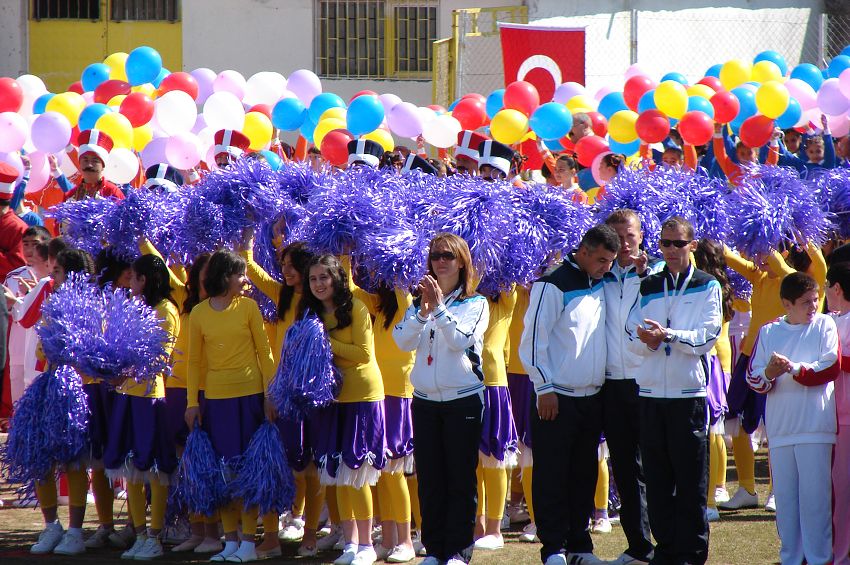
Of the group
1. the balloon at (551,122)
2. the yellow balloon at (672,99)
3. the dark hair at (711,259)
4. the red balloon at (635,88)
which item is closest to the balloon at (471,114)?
the balloon at (551,122)

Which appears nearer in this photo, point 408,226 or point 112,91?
point 408,226

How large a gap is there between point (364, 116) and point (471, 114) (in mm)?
1491

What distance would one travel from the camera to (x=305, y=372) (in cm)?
537

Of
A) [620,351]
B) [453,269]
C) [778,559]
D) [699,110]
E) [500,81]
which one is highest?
[500,81]

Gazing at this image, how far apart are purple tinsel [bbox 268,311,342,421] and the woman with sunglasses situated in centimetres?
43

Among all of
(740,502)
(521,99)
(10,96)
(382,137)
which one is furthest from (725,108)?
(10,96)

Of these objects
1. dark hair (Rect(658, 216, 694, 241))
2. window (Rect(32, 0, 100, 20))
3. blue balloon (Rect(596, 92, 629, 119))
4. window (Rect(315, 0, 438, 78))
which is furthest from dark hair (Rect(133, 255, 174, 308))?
window (Rect(32, 0, 100, 20))

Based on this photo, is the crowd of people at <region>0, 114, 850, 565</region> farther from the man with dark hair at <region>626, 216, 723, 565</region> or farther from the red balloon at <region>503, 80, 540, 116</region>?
the red balloon at <region>503, 80, 540, 116</region>

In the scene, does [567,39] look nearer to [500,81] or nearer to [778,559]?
[500,81]

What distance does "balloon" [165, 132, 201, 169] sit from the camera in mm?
8266

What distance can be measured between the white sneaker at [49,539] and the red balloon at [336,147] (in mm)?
3544

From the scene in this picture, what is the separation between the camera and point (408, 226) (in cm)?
554

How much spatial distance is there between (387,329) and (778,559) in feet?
6.92

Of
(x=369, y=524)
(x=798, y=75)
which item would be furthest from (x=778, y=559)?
(x=798, y=75)
